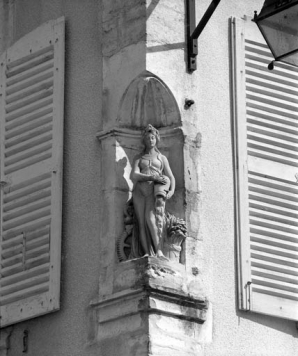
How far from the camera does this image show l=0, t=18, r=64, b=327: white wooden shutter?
13.7m

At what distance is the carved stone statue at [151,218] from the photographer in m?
13.1

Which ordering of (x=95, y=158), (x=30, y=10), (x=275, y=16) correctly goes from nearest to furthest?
(x=275, y=16) < (x=95, y=158) < (x=30, y=10)

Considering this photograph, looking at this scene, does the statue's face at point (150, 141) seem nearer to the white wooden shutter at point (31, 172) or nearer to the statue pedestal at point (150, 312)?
the white wooden shutter at point (31, 172)

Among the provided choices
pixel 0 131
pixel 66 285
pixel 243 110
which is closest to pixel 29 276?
pixel 66 285

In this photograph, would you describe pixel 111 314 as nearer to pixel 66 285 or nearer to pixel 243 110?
pixel 66 285

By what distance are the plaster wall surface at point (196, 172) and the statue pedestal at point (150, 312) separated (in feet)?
0.49

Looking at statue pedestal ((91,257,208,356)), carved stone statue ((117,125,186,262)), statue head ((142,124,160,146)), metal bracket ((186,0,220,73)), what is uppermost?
metal bracket ((186,0,220,73))

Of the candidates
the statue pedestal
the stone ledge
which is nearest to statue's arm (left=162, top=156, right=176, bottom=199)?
the statue pedestal

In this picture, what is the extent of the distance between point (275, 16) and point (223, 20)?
1.67 m

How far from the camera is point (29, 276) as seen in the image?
13734 millimetres

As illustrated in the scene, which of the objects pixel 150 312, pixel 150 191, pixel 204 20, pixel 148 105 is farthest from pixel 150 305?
pixel 204 20

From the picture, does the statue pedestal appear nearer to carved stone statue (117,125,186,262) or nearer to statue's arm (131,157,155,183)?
carved stone statue (117,125,186,262)

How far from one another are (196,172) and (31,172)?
1.56 m

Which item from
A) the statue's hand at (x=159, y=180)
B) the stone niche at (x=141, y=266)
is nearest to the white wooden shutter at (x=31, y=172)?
the stone niche at (x=141, y=266)
